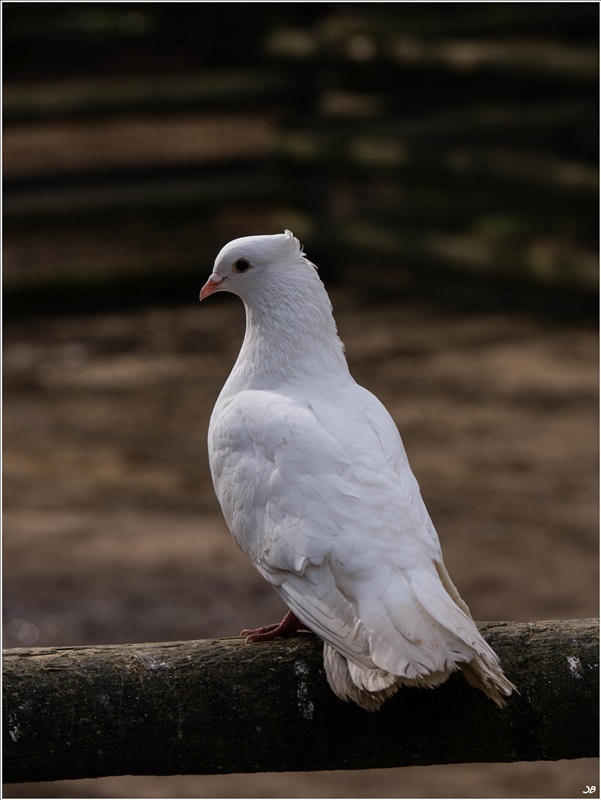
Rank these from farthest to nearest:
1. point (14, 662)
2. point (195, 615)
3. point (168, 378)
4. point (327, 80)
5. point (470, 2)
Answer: point (327, 80) → point (470, 2) → point (168, 378) → point (195, 615) → point (14, 662)

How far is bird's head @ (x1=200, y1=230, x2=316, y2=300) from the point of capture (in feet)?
8.48

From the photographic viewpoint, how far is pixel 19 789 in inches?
158

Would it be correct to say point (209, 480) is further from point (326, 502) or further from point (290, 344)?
point (326, 502)

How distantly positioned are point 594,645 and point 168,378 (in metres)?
5.50

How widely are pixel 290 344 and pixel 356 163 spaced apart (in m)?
6.94

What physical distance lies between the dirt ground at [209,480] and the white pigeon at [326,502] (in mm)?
1716

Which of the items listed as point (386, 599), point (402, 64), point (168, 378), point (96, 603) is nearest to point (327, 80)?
point (402, 64)

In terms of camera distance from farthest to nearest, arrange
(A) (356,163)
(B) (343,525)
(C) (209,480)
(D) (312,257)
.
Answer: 1. (D) (312,257)
2. (A) (356,163)
3. (C) (209,480)
4. (B) (343,525)

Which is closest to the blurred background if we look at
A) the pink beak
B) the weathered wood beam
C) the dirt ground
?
the dirt ground

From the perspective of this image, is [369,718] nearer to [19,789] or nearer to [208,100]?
[19,789]

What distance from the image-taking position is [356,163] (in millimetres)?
9312

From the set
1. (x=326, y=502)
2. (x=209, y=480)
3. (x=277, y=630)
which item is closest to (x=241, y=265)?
(x=326, y=502)

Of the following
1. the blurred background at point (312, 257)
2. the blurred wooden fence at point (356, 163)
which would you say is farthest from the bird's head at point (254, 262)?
the blurred wooden fence at point (356, 163)

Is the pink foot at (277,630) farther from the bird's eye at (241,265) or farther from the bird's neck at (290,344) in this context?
the bird's eye at (241,265)
